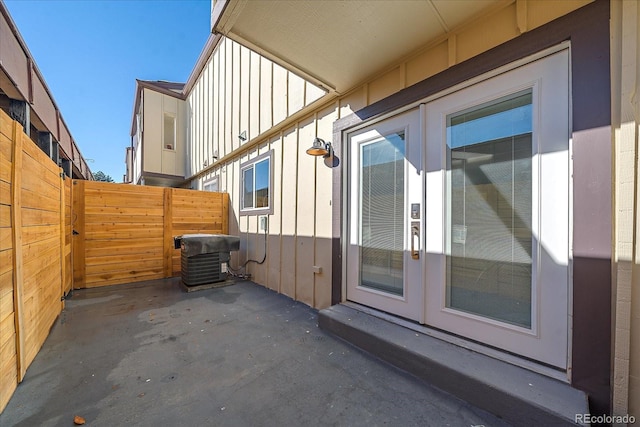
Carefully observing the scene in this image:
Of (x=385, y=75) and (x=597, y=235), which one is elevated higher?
(x=385, y=75)

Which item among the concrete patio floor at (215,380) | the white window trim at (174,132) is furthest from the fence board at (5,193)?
the white window trim at (174,132)

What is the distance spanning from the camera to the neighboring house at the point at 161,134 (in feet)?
28.4

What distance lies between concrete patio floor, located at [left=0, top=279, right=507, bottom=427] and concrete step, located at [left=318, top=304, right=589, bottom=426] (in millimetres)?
82

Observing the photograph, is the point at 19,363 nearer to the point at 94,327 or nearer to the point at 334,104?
the point at 94,327

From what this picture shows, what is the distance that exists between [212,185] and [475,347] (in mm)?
7096

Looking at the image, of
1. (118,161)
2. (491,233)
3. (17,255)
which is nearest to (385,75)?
(491,233)

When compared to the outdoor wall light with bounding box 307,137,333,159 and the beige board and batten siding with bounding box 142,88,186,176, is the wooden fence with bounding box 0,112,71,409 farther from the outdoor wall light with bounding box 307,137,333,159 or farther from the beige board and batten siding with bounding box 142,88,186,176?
the beige board and batten siding with bounding box 142,88,186,176

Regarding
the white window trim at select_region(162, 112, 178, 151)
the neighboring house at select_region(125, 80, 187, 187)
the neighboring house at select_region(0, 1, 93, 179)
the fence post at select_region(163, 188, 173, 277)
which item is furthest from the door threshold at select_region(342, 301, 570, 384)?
the white window trim at select_region(162, 112, 178, 151)

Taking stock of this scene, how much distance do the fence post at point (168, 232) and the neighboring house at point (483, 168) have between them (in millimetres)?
3515

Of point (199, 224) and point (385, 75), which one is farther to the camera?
point (199, 224)

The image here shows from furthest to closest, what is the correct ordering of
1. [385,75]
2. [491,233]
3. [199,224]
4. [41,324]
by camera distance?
[199,224] → [385,75] → [41,324] → [491,233]

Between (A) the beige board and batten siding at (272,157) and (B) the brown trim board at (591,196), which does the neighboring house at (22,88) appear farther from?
(B) the brown trim board at (591,196)

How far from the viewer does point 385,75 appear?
262cm

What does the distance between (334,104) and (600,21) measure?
2.32m
